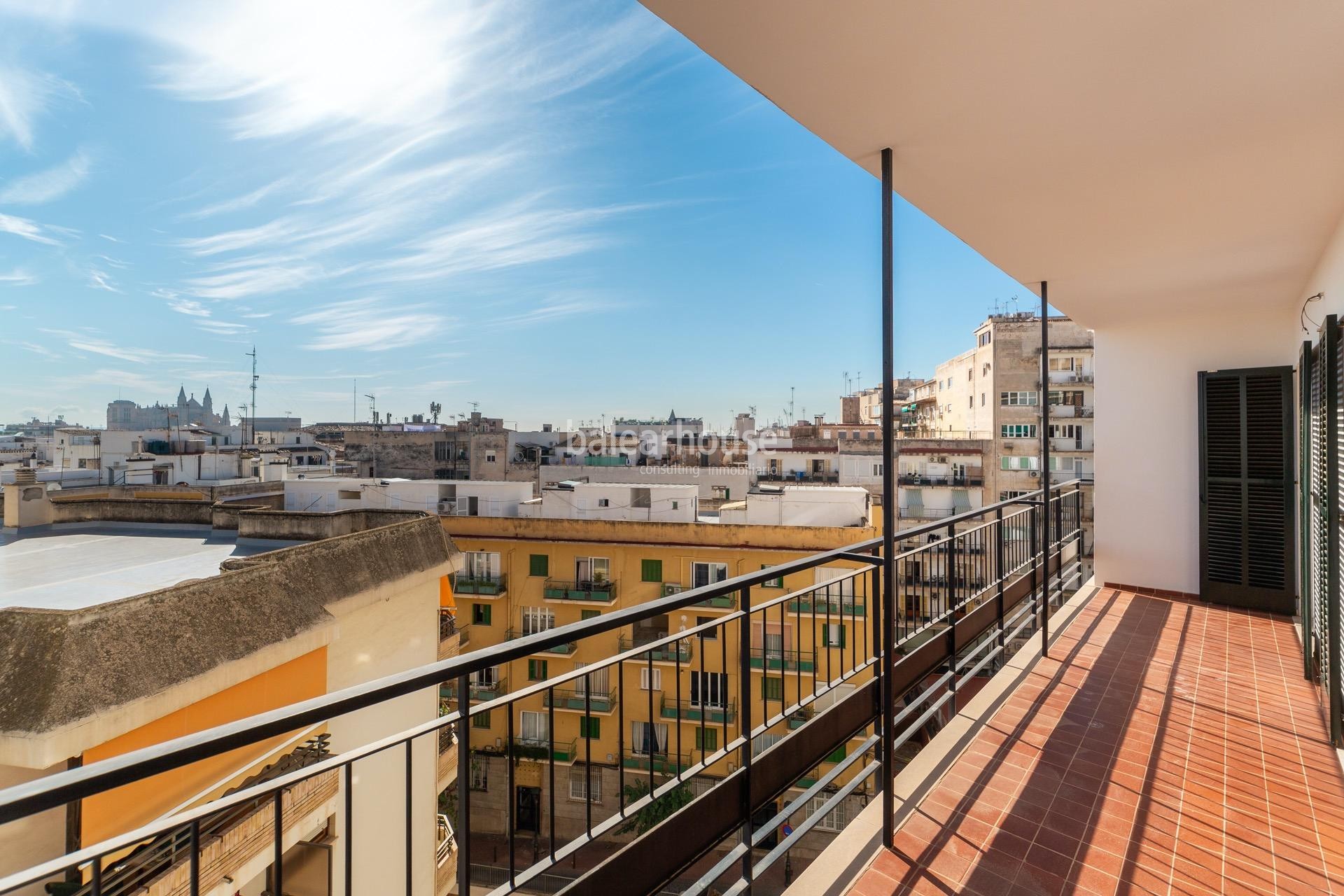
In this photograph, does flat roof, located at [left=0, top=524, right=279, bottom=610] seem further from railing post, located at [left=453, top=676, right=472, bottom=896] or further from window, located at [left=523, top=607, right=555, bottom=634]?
railing post, located at [left=453, top=676, right=472, bottom=896]

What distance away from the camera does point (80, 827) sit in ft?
12.3

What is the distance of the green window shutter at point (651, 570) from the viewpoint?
551 inches

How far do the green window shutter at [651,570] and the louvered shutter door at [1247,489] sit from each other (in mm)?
10317

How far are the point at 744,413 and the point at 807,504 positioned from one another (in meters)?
25.5

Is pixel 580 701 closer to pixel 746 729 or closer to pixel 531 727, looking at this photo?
pixel 531 727

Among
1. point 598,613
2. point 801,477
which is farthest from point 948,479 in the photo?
point 598,613

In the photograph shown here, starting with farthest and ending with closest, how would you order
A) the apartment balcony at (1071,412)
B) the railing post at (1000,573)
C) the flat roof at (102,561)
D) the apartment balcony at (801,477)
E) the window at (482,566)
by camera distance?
the apartment balcony at (801,477) → the apartment balcony at (1071,412) → the window at (482,566) → the flat roof at (102,561) → the railing post at (1000,573)

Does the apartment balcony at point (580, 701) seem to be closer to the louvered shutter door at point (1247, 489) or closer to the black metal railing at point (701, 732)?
the black metal railing at point (701, 732)

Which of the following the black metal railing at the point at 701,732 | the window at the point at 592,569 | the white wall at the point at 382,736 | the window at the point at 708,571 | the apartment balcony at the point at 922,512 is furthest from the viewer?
the apartment balcony at the point at 922,512

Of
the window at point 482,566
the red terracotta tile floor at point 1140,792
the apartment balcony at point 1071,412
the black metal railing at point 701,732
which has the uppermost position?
the apartment balcony at point 1071,412

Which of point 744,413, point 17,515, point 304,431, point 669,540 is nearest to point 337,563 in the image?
point 669,540

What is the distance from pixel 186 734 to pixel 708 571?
433 inches

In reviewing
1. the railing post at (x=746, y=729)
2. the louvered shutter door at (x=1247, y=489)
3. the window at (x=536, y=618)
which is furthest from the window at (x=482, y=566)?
the railing post at (x=746, y=729)

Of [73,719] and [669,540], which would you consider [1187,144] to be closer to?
[73,719]
